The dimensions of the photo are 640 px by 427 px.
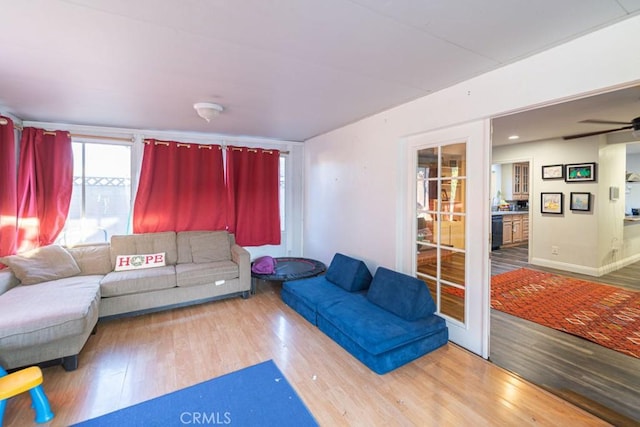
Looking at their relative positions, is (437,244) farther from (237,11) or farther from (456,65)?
(237,11)

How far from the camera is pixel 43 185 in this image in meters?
3.59

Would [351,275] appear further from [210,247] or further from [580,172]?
[580,172]

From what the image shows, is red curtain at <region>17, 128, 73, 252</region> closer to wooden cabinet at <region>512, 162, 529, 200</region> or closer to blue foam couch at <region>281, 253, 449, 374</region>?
blue foam couch at <region>281, 253, 449, 374</region>

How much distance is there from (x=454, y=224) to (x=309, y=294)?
5.67 ft

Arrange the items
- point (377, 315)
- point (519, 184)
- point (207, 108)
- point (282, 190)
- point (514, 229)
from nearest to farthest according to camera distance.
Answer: point (377, 315), point (207, 108), point (282, 190), point (514, 229), point (519, 184)

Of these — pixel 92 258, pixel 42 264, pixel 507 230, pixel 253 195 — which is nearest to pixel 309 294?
pixel 253 195

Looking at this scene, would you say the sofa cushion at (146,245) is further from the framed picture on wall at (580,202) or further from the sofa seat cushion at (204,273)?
the framed picture on wall at (580,202)

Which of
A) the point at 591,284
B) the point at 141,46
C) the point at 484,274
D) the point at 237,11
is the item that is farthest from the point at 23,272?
the point at 591,284

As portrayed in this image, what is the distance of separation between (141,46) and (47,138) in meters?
2.94

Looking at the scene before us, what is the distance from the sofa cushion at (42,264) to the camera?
116 inches

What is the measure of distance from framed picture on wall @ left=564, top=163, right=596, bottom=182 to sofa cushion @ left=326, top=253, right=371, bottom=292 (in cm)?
451

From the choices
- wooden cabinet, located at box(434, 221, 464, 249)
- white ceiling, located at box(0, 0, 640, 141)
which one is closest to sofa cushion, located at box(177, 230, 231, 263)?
white ceiling, located at box(0, 0, 640, 141)

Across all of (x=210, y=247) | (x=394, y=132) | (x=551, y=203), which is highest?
(x=394, y=132)

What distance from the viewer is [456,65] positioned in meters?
2.15
